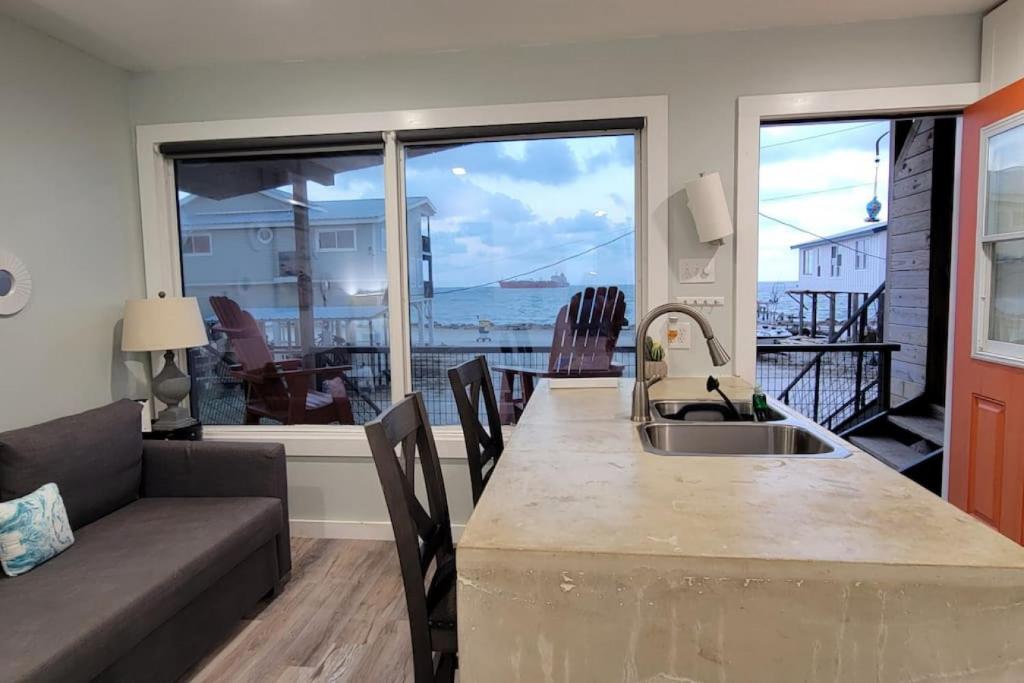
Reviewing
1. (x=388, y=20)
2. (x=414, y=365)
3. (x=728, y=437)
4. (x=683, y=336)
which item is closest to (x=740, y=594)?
(x=728, y=437)

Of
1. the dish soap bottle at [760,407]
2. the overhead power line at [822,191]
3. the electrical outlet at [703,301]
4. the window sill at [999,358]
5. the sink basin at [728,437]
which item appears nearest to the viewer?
the sink basin at [728,437]

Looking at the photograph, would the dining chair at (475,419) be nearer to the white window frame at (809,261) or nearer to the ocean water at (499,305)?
the ocean water at (499,305)

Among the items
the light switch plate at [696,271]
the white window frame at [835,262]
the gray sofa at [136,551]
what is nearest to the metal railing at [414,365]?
the light switch plate at [696,271]

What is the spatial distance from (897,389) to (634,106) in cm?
336

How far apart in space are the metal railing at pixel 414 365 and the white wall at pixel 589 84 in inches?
10.3

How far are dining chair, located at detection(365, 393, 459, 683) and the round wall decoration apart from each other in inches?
78.6

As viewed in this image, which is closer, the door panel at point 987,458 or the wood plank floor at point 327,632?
the wood plank floor at point 327,632

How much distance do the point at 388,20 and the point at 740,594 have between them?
257 cm

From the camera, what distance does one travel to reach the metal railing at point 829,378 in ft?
13.5

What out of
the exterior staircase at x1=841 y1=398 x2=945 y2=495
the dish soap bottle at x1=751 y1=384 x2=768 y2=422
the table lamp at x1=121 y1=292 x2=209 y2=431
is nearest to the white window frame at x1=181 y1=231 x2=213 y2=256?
the table lamp at x1=121 y1=292 x2=209 y2=431

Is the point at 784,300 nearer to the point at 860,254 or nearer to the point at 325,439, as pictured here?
the point at 860,254

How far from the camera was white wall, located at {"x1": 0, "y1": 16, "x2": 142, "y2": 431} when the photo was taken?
2.38 m

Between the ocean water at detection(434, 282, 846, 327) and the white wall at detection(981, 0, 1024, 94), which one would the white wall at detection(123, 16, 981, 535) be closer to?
the white wall at detection(981, 0, 1024, 94)

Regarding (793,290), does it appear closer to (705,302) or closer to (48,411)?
(705,302)
